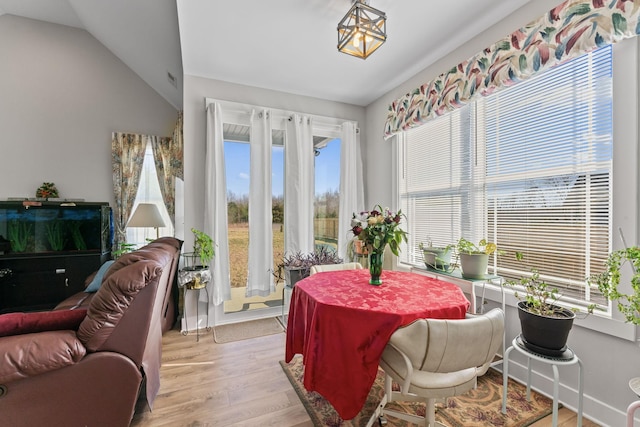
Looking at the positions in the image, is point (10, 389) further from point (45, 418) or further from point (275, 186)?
point (275, 186)

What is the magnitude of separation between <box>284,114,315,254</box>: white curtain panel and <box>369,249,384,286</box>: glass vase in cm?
162

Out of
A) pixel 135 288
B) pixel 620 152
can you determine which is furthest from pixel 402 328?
pixel 620 152

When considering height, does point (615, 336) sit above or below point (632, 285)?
below

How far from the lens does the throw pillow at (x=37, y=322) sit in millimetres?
1402

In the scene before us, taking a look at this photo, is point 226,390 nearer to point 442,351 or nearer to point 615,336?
point 442,351

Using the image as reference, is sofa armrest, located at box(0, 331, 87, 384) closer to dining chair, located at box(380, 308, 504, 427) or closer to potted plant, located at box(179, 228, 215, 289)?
potted plant, located at box(179, 228, 215, 289)

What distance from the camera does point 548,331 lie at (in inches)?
57.2

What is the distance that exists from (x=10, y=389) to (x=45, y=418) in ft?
0.73

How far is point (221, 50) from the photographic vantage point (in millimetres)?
2605

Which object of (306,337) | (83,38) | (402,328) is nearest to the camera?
(402,328)

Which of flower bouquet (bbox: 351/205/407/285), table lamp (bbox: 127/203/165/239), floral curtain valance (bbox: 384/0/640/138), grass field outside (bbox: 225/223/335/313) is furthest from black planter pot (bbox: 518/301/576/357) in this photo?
table lamp (bbox: 127/203/165/239)

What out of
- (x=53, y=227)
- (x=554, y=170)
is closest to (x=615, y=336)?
(x=554, y=170)

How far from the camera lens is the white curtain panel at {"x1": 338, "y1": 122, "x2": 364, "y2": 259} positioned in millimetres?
3660

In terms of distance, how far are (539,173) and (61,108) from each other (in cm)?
579
